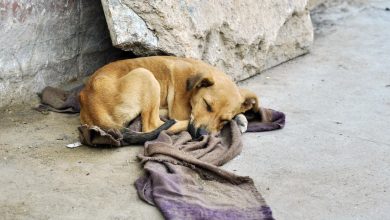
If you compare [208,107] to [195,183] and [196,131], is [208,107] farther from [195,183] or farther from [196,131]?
[195,183]

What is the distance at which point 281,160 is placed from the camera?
626 cm

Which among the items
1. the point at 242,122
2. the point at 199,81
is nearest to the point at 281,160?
the point at 242,122

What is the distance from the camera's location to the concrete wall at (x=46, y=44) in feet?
23.4

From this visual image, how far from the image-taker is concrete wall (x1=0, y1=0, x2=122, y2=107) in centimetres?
712

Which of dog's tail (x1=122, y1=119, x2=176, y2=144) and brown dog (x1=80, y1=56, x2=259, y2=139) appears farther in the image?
brown dog (x1=80, y1=56, x2=259, y2=139)

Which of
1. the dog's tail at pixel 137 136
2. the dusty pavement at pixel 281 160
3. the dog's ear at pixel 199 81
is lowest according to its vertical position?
the dusty pavement at pixel 281 160

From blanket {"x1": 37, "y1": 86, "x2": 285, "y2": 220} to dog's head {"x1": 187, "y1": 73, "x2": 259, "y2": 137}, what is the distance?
0.12 metres

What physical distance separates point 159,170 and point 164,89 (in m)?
1.57

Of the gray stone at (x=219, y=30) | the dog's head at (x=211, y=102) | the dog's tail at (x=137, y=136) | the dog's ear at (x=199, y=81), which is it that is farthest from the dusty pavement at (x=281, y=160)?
the dog's ear at (x=199, y=81)

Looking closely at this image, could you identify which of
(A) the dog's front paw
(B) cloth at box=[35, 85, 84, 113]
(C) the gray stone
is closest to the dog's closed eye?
(A) the dog's front paw

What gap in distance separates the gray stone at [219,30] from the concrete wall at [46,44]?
687mm

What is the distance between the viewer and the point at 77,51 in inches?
308

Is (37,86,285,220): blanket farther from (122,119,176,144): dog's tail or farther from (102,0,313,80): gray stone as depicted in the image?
(102,0,313,80): gray stone

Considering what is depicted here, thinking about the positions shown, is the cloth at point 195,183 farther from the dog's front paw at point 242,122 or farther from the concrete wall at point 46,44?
the concrete wall at point 46,44
